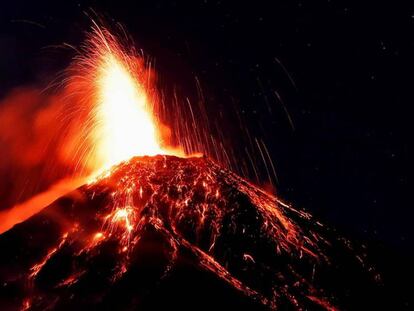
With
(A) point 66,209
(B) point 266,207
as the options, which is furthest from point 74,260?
(B) point 266,207

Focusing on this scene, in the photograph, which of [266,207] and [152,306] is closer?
[152,306]

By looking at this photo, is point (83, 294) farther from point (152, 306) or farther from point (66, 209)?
point (66, 209)

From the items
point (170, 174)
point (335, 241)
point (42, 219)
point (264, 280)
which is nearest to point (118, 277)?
point (264, 280)

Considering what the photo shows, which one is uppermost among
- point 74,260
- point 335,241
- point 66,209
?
point 66,209

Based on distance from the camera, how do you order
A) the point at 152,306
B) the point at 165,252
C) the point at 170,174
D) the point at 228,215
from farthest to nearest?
the point at 170,174 → the point at 228,215 → the point at 165,252 → the point at 152,306

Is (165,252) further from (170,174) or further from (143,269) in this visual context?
(170,174)

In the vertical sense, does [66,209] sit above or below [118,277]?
above

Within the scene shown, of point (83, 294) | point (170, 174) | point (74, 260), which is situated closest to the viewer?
point (83, 294)
